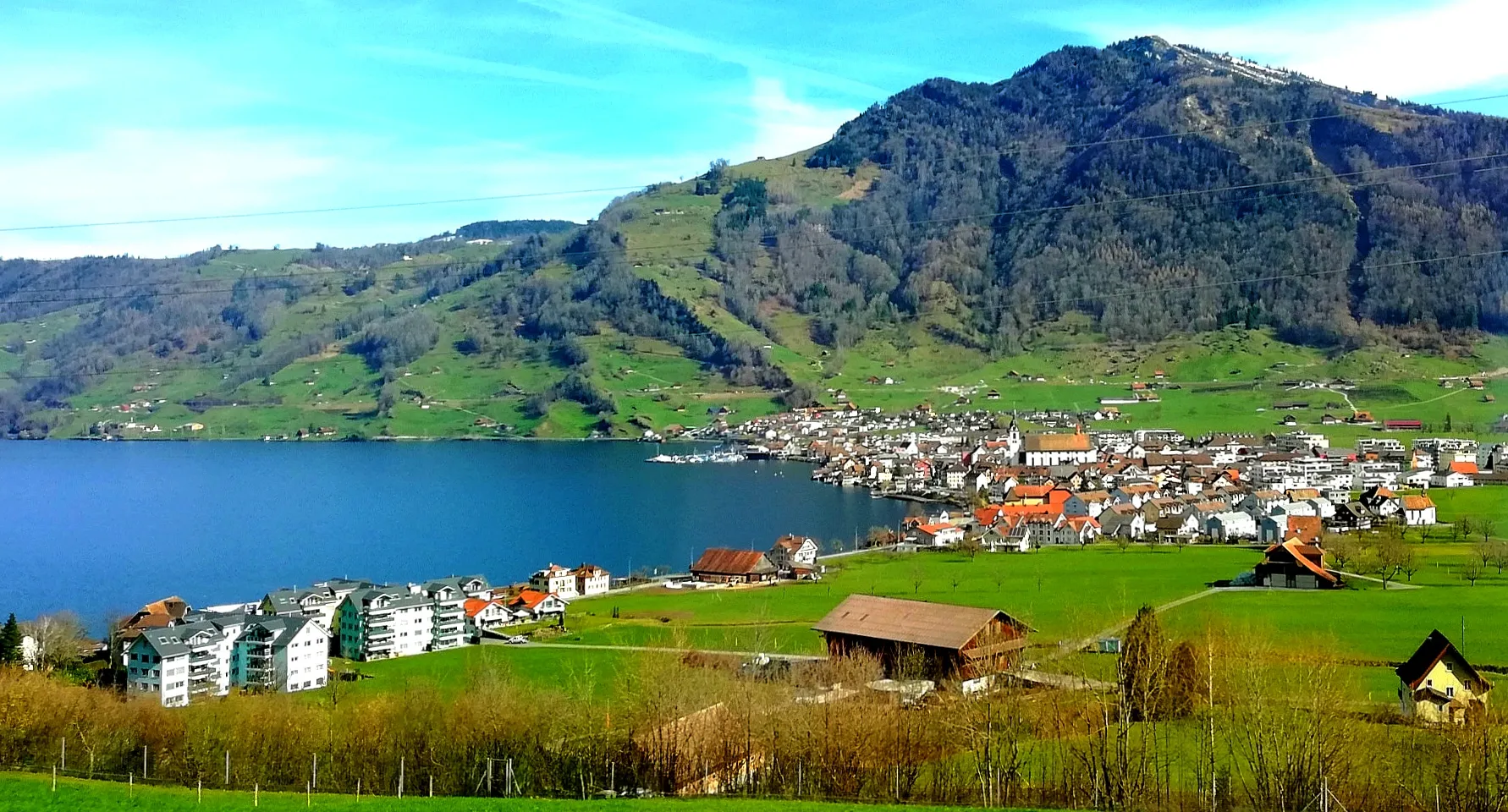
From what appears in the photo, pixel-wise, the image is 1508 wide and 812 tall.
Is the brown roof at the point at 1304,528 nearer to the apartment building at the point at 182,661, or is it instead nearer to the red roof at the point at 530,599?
the red roof at the point at 530,599

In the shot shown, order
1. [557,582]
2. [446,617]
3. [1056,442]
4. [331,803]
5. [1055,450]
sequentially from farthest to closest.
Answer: [1056,442] → [1055,450] → [557,582] → [446,617] → [331,803]

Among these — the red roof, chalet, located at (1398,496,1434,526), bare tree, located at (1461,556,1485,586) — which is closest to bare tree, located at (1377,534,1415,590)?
bare tree, located at (1461,556,1485,586)

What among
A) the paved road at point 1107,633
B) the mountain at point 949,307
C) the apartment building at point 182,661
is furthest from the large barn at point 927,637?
the mountain at point 949,307

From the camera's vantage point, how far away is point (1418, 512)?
5006 centimetres

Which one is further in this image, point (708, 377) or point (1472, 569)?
point (708, 377)

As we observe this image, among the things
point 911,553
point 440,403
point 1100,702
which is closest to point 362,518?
point 911,553

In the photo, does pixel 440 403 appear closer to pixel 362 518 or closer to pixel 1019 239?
pixel 362 518

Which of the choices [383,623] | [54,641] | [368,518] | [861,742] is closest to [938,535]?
[383,623]

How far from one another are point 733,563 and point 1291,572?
67.6 feet

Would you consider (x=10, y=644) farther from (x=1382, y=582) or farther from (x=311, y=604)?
(x=1382, y=582)

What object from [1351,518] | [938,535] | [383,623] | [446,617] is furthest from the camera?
[938,535]

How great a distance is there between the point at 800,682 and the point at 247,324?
194494 mm

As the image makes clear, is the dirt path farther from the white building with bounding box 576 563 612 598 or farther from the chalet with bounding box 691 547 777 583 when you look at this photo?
the white building with bounding box 576 563 612 598

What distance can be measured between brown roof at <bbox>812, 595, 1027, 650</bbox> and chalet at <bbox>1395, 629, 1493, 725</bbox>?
7.69 m
